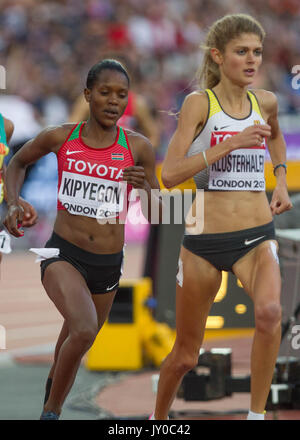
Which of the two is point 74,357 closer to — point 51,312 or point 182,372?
point 182,372

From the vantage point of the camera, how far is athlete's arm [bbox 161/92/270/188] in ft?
17.0

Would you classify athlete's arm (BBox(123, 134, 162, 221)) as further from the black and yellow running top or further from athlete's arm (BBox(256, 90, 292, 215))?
the black and yellow running top

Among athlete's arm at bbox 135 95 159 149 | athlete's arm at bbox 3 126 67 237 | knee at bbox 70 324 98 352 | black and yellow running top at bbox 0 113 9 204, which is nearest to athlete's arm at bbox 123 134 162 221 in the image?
athlete's arm at bbox 3 126 67 237

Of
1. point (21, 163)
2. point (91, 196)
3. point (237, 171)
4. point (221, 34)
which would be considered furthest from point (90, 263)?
point (221, 34)

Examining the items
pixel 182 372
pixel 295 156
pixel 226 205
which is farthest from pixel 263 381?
pixel 295 156

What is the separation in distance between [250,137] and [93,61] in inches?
575

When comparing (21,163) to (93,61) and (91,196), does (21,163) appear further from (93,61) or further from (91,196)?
(93,61)

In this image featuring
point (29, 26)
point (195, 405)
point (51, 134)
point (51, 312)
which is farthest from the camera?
point (29, 26)

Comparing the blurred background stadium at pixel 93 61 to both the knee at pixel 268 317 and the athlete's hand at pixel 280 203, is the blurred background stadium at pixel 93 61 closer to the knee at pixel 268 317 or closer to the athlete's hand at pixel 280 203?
the athlete's hand at pixel 280 203

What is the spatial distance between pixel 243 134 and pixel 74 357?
4.85 ft

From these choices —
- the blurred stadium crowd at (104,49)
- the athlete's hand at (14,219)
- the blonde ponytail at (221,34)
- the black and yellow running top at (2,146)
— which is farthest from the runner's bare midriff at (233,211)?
the blurred stadium crowd at (104,49)

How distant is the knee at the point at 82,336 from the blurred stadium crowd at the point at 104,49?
11.3 m

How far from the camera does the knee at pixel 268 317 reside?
16.8 ft

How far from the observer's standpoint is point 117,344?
885 cm
